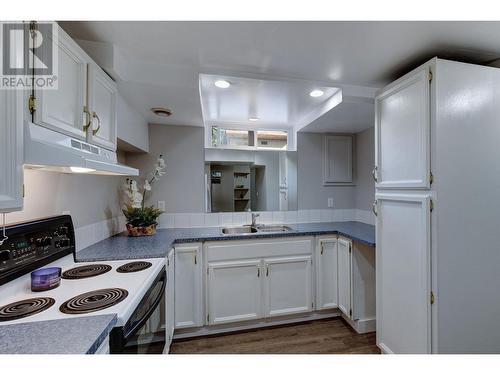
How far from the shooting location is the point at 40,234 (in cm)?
115

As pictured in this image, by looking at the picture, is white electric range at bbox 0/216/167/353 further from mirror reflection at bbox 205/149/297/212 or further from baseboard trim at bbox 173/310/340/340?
mirror reflection at bbox 205/149/297/212

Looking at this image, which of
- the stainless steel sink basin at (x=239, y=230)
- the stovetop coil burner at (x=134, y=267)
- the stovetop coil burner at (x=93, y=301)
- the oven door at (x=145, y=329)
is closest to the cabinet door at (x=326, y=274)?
the stainless steel sink basin at (x=239, y=230)

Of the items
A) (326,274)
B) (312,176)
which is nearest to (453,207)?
(326,274)

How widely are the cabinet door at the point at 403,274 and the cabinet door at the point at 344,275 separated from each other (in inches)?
14.8

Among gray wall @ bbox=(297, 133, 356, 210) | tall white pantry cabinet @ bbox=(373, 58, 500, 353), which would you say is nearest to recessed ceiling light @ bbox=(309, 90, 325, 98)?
tall white pantry cabinet @ bbox=(373, 58, 500, 353)

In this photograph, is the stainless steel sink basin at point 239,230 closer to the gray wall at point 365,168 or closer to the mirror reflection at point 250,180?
the mirror reflection at point 250,180

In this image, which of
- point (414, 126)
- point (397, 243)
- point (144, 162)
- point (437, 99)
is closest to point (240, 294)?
point (397, 243)

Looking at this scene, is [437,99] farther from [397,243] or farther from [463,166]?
[397,243]

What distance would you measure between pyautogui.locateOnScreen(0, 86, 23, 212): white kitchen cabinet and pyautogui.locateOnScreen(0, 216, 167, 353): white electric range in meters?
0.43

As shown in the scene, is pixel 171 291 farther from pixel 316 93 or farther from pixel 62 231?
pixel 316 93

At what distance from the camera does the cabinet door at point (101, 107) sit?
1217mm

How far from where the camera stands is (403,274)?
4.83 feet

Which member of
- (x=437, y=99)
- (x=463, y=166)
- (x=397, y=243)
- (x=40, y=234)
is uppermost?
(x=437, y=99)
